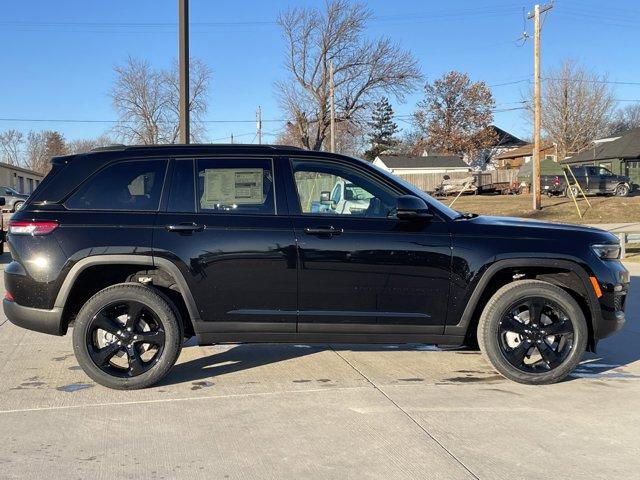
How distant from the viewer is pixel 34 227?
472 cm

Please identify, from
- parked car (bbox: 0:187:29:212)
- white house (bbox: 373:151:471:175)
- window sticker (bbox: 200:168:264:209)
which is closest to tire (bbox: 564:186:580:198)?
window sticker (bbox: 200:168:264:209)

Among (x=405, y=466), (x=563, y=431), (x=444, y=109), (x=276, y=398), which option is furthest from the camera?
(x=444, y=109)

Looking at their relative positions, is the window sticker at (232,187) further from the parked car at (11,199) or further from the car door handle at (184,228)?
the parked car at (11,199)

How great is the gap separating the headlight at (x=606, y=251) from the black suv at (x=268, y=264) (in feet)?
0.15

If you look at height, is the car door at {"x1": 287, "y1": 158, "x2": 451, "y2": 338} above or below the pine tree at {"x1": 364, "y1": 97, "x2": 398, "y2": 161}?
below

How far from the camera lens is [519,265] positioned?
4.89 metres

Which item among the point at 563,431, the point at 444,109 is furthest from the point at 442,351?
the point at 444,109

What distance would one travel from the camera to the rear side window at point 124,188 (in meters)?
4.87

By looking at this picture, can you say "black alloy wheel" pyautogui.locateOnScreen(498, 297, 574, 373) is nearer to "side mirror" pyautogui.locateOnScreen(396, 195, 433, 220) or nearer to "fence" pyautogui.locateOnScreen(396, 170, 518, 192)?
"side mirror" pyautogui.locateOnScreen(396, 195, 433, 220)

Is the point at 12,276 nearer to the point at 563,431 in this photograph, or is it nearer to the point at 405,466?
the point at 405,466

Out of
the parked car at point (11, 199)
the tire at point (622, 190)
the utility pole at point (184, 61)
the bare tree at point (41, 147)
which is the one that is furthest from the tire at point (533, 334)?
the bare tree at point (41, 147)

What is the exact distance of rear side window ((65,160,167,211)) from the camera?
4867 mm

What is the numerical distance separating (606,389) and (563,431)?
1176mm

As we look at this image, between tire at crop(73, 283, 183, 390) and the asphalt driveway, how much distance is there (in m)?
0.16
